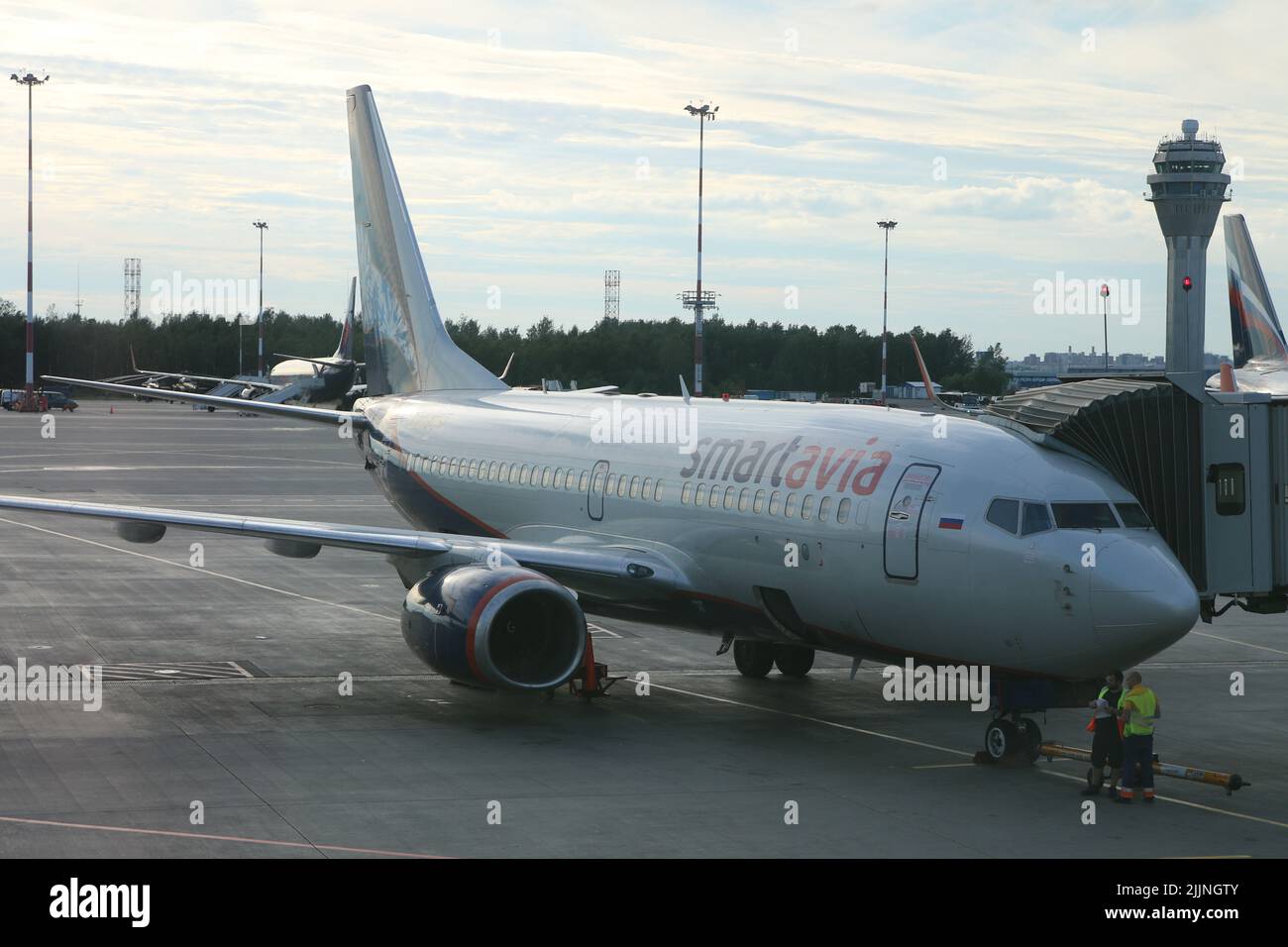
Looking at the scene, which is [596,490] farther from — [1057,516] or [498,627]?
[1057,516]

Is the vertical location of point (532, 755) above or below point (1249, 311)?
below

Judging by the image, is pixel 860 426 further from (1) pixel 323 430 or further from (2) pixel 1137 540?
(1) pixel 323 430

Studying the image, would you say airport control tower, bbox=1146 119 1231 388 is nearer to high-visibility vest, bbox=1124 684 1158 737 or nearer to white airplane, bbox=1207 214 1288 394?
white airplane, bbox=1207 214 1288 394

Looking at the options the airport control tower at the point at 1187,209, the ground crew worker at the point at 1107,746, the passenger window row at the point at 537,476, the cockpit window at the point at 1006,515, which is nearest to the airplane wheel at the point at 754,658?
the passenger window row at the point at 537,476

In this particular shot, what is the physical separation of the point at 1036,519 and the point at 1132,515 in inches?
45.9

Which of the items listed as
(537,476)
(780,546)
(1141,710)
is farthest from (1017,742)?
(537,476)

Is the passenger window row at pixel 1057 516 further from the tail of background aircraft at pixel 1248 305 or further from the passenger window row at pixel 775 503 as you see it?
the tail of background aircraft at pixel 1248 305

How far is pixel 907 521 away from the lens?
689 inches

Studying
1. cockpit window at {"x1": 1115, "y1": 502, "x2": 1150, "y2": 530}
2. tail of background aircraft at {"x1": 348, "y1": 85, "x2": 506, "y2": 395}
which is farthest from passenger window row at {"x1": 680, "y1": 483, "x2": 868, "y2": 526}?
tail of background aircraft at {"x1": 348, "y1": 85, "x2": 506, "y2": 395}

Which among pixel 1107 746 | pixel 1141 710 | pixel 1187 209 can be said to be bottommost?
pixel 1107 746

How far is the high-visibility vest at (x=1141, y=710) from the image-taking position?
53.9 feet

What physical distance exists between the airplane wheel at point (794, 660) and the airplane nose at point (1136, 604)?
307 inches

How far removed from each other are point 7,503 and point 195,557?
1807cm
